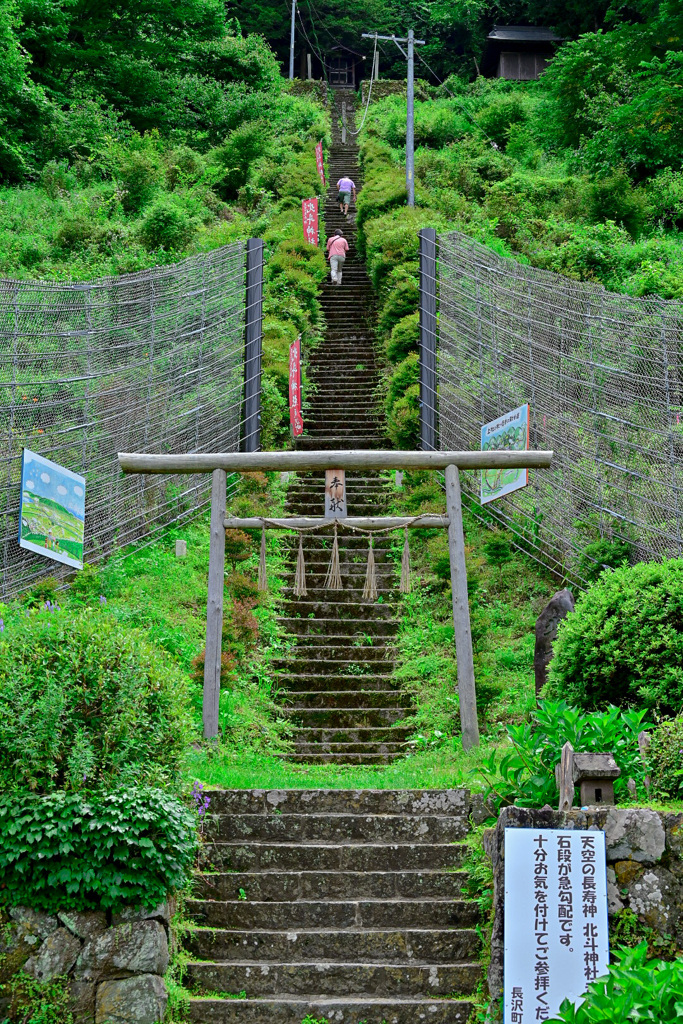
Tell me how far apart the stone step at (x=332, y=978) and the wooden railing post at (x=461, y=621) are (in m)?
3.01

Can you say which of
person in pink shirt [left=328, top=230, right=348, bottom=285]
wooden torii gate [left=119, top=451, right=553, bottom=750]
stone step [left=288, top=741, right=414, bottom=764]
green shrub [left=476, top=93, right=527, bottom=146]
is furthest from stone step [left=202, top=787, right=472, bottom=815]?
green shrub [left=476, top=93, right=527, bottom=146]

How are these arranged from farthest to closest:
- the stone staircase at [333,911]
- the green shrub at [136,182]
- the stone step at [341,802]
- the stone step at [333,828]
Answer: the green shrub at [136,182] → the stone step at [341,802] → the stone step at [333,828] → the stone staircase at [333,911]

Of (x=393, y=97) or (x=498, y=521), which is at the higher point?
(x=393, y=97)

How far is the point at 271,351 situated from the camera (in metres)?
16.9

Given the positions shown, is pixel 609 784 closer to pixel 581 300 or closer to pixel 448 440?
pixel 581 300

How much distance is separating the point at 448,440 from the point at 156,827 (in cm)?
931

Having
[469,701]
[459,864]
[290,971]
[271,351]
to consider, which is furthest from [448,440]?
[290,971]

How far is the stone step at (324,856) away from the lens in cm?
732

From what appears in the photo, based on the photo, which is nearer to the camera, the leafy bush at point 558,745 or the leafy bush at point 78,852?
the leafy bush at point 78,852

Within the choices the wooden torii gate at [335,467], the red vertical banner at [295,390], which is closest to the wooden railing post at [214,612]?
the wooden torii gate at [335,467]

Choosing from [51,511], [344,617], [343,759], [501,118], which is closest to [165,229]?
[344,617]

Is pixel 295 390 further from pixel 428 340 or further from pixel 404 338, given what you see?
pixel 404 338

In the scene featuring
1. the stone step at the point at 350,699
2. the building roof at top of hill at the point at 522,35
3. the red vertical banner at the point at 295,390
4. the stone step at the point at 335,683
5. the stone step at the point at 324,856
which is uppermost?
the building roof at top of hill at the point at 522,35

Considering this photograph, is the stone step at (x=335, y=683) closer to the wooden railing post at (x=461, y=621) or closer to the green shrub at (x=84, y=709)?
the wooden railing post at (x=461, y=621)
